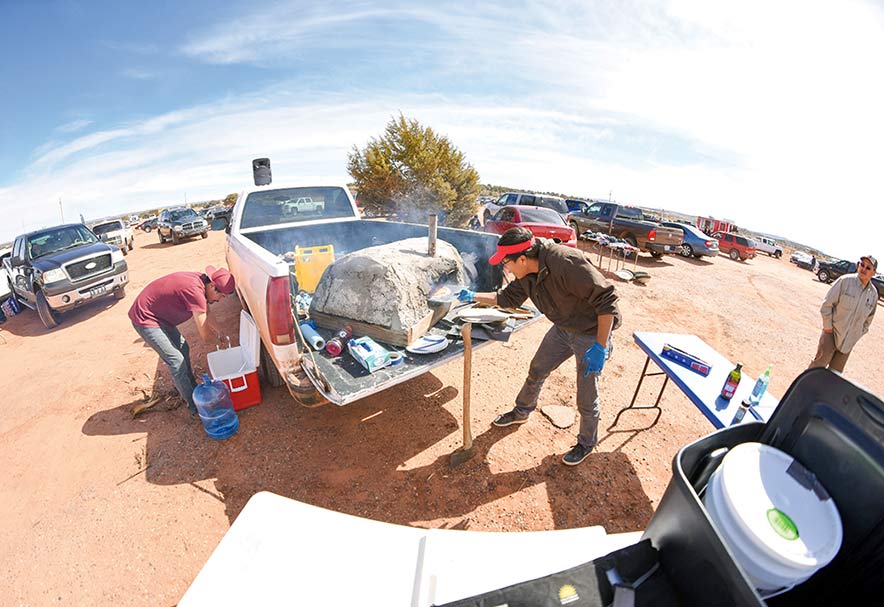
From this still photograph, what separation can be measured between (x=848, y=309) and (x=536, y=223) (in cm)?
626

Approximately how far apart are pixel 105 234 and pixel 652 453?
19824 mm

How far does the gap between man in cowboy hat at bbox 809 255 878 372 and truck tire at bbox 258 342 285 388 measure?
6.48 m

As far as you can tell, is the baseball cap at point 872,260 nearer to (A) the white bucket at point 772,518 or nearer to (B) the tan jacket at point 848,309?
(B) the tan jacket at point 848,309

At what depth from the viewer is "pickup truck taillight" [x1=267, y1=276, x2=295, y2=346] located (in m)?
2.73

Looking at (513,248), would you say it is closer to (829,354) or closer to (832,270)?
(829,354)

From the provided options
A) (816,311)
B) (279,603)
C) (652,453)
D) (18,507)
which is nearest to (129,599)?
(18,507)

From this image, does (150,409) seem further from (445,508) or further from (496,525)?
(496,525)

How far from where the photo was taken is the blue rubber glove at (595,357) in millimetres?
2695

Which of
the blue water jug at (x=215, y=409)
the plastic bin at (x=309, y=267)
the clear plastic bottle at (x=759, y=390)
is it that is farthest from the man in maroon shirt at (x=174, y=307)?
the clear plastic bottle at (x=759, y=390)

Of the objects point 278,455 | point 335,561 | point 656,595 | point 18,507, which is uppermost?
point 656,595

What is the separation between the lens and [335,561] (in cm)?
136

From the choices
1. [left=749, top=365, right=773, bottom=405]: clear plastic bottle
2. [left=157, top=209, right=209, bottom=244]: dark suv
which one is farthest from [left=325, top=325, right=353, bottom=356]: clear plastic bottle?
[left=157, top=209, right=209, bottom=244]: dark suv

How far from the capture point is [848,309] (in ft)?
13.7

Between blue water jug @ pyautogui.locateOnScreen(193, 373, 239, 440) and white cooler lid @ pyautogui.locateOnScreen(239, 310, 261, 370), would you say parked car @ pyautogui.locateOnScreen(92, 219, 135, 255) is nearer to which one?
white cooler lid @ pyautogui.locateOnScreen(239, 310, 261, 370)
